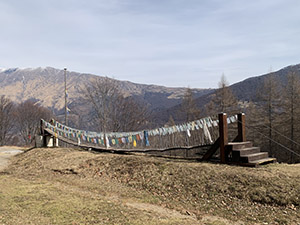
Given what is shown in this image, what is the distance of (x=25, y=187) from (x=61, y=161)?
3.71 metres

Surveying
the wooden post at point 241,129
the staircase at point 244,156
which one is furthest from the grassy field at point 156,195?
the wooden post at point 241,129

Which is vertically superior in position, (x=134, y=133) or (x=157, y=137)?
(x=134, y=133)

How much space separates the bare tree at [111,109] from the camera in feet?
107

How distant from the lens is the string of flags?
1084 cm

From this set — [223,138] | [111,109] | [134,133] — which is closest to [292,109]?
[134,133]

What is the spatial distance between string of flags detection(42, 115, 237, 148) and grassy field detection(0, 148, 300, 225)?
248 centimetres

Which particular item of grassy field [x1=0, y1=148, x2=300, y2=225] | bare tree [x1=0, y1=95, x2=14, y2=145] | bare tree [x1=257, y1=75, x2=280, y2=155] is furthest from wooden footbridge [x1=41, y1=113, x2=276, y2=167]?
bare tree [x1=0, y1=95, x2=14, y2=145]

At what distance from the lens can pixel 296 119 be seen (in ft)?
79.5

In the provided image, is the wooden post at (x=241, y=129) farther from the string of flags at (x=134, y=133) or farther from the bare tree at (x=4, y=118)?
the bare tree at (x=4, y=118)

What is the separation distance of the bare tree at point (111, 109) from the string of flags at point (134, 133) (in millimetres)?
13736

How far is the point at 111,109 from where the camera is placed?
3481 centimetres

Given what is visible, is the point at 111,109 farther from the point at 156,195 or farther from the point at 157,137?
the point at 156,195

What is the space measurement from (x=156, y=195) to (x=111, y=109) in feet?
91.7

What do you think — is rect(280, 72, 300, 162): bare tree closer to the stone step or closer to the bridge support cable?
the bridge support cable
